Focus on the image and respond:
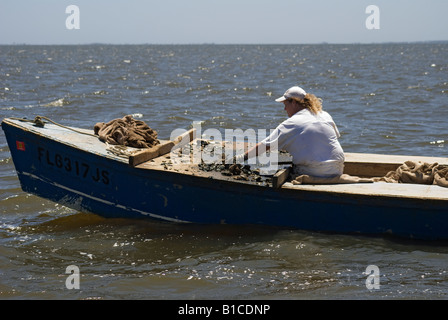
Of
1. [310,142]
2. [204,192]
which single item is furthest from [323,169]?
[204,192]

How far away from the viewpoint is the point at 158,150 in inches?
293

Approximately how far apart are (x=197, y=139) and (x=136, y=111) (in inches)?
414

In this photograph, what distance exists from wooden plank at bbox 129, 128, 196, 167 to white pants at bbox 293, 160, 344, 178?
5.79 ft

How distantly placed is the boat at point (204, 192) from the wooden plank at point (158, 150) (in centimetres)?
5

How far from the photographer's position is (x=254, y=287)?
5699mm

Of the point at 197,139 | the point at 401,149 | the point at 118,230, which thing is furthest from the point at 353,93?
the point at 118,230

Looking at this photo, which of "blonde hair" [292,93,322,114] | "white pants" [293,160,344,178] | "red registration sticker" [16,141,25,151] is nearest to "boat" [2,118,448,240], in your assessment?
"red registration sticker" [16,141,25,151]

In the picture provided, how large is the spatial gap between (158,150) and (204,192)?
104cm

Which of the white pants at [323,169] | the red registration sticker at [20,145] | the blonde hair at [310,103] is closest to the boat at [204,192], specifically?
the red registration sticker at [20,145]

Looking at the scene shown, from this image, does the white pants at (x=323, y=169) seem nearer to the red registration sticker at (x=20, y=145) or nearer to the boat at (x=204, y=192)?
the boat at (x=204, y=192)

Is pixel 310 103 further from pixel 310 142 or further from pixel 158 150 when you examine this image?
Result: pixel 158 150

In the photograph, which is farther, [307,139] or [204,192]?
[204,192]

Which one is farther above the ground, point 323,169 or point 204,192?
point 323,169
